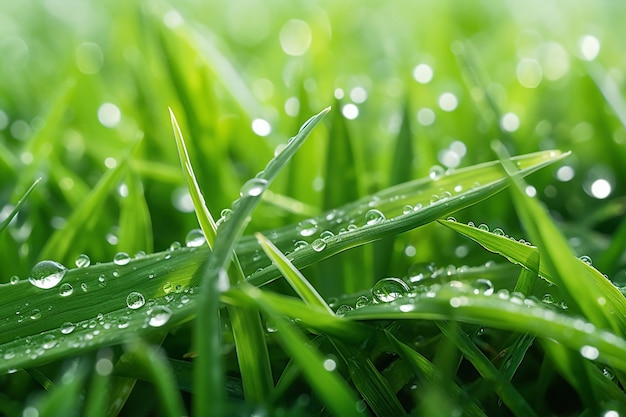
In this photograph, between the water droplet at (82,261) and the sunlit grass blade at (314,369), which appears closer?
the sunlit grass blade at (314,369)

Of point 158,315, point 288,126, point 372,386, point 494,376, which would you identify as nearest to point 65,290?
point 158,315

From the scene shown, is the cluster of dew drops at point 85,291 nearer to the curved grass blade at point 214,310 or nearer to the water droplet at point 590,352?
the curved grass blade at point 214,310

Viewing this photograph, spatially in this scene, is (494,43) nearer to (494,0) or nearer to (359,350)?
(494,0)

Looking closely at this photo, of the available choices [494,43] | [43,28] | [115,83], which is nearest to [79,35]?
[43,28]

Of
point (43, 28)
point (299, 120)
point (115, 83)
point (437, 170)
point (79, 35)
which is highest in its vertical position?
point (43, 28)

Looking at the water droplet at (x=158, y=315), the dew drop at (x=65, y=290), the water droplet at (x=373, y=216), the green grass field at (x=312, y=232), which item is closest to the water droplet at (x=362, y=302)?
the green grass field at (x=312, y=232)

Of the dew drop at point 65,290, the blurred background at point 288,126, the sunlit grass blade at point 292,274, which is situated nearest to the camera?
the sunlit grass blade at point 292,274

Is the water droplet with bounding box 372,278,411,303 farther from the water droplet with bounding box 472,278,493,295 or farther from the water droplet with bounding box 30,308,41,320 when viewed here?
the water droplet with bounding box 30,308,41,320
